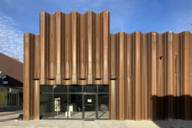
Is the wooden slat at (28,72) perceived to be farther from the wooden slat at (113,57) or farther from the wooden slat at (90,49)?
the wooden slat at (113,57)

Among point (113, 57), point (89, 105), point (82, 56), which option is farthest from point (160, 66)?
point (89, 105)

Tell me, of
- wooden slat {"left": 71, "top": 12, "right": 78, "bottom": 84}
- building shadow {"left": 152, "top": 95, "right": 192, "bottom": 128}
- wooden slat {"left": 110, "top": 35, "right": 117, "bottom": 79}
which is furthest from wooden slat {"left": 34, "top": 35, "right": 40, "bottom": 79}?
building shadow {"left": 152, "top": 95, "right": 192, "bottom": 128}

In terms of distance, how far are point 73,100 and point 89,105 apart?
1.50m

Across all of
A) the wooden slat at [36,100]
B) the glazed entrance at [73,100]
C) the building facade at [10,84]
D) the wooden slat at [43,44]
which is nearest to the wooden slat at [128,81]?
the glazed entrance at [73,100]

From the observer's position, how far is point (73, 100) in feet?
112

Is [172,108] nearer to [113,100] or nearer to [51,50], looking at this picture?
[113,100]

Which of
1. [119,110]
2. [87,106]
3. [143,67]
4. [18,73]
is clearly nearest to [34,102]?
[87,106]

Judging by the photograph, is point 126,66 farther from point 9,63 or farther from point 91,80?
point 9,63

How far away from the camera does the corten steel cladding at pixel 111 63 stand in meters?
33.5

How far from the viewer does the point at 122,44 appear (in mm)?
33938

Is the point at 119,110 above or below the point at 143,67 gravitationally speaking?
below

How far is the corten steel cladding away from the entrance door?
138cm

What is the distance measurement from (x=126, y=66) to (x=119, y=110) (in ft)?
12.9

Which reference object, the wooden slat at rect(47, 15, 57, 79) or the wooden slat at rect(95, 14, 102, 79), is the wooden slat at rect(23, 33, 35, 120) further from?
the wooden slat at rect(95, 14, 102, 79)
